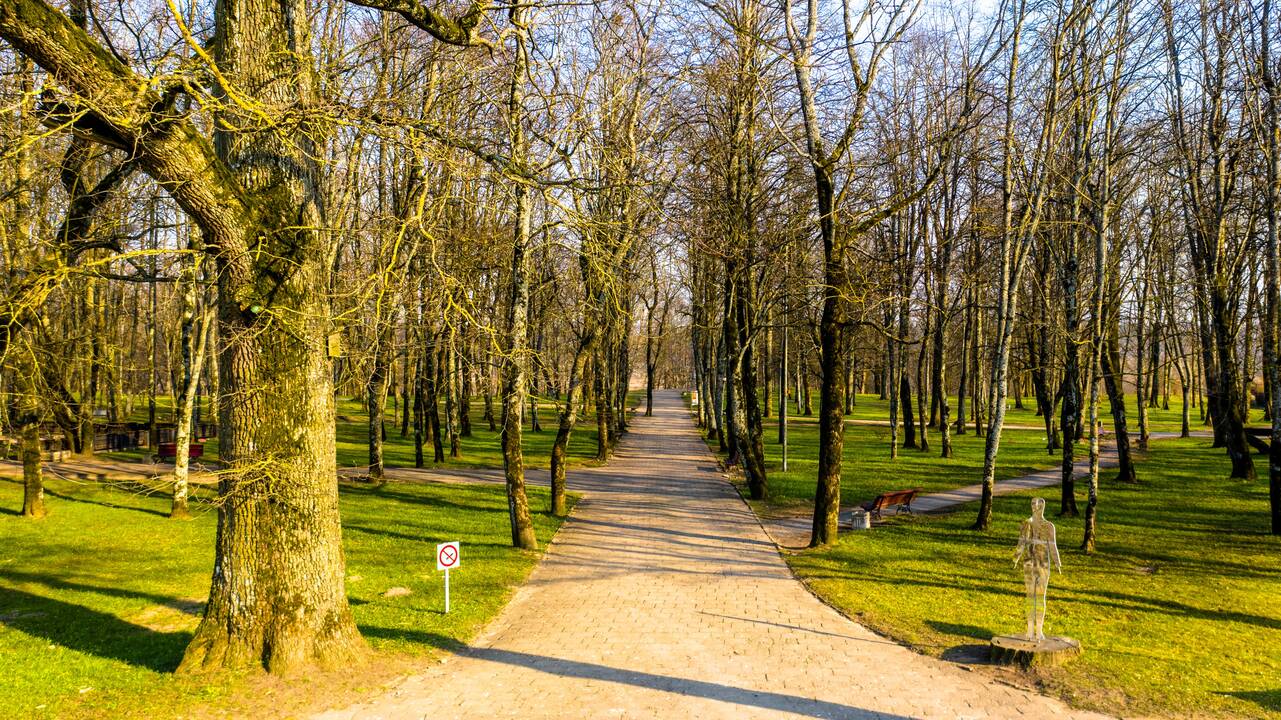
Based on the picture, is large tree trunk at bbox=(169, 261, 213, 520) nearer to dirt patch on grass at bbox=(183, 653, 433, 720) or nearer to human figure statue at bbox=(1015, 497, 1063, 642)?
dirt patch on grass at bbox=(183, 653, 433, 720)

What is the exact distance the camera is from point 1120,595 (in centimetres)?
1116

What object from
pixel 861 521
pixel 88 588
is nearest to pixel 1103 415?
pixel 861 521

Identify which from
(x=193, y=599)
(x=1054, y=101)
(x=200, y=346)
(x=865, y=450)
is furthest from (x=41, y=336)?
(x=865, y=450)

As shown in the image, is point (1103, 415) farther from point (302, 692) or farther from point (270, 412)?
point (270, 412)

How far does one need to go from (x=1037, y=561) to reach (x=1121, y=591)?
164 inches

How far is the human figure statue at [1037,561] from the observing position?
830 centimetres

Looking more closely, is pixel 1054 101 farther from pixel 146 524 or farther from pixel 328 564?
pixel 146 524

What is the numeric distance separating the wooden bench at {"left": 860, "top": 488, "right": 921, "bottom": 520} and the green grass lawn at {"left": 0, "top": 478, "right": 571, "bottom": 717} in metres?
6.83

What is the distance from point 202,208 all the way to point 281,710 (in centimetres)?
425

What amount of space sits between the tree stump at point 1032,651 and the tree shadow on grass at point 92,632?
815 centimetres

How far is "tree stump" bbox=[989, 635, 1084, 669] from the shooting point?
26.3 feet

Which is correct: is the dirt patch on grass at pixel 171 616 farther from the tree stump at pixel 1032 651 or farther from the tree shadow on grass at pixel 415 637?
the tree stump at pixel 1032 651

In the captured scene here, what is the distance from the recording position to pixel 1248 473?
21.8 m

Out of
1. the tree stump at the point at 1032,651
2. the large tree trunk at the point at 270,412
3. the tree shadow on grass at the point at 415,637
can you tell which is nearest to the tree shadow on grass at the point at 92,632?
the large tree trunk at the point at 270,412
